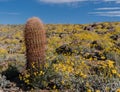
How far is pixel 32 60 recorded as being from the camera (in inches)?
375

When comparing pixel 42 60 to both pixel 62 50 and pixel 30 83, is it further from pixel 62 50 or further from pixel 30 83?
pixel 62 50

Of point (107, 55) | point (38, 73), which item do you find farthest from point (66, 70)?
point (107, 55)

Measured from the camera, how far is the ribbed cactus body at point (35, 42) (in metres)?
9.44

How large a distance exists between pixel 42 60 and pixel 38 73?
0.47 meters

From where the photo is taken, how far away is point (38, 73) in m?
9.34

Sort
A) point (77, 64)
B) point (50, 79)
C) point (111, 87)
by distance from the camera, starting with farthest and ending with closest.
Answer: point (77, 64) < point (50, 79) < point (111, 87)

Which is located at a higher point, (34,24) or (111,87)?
(34,24)

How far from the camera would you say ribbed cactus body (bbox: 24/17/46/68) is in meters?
9.44

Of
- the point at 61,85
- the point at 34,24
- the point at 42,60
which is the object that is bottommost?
the point at 61,85

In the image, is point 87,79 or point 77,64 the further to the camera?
point 77,64

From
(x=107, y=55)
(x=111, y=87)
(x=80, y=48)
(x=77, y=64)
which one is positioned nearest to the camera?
(x=111, y=87)

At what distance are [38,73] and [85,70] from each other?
143 cm

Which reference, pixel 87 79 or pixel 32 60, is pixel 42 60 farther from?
pixel 87 79

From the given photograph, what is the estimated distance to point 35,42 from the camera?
941cm
